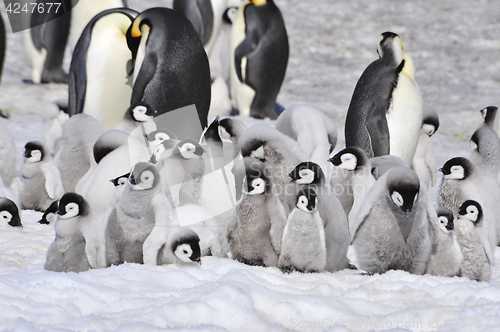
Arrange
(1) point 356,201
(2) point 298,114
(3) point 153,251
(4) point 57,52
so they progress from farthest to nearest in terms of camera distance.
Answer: (4) point 57,52
(2) point 298,114
(1) point 356,201
(3) point 153,251

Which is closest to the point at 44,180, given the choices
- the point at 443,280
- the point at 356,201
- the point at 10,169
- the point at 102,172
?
the point at 10,169

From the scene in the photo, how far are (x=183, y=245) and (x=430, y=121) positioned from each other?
10.2 ft

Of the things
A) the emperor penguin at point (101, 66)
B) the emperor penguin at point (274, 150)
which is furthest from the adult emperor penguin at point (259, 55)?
the emperor penguin at point (274, 150)

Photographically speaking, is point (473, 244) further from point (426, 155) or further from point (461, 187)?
point (426, 155)

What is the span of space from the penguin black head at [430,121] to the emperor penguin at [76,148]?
8.88ft

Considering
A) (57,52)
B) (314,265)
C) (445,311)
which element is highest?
(445,311)

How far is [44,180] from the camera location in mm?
3768

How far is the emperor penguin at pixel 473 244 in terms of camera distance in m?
2.75

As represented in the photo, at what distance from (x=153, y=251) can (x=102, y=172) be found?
2.42 feet

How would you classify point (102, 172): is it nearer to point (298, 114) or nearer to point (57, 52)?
point (298, 114)

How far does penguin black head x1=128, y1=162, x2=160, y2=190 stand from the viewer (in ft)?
8.22

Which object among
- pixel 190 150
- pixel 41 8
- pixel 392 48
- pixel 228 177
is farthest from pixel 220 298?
pixel 41 8

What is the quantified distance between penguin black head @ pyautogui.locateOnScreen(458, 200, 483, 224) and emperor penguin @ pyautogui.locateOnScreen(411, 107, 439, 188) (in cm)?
205

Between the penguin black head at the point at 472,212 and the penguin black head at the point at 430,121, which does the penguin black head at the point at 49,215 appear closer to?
the penguin black head at the point at 472,212
